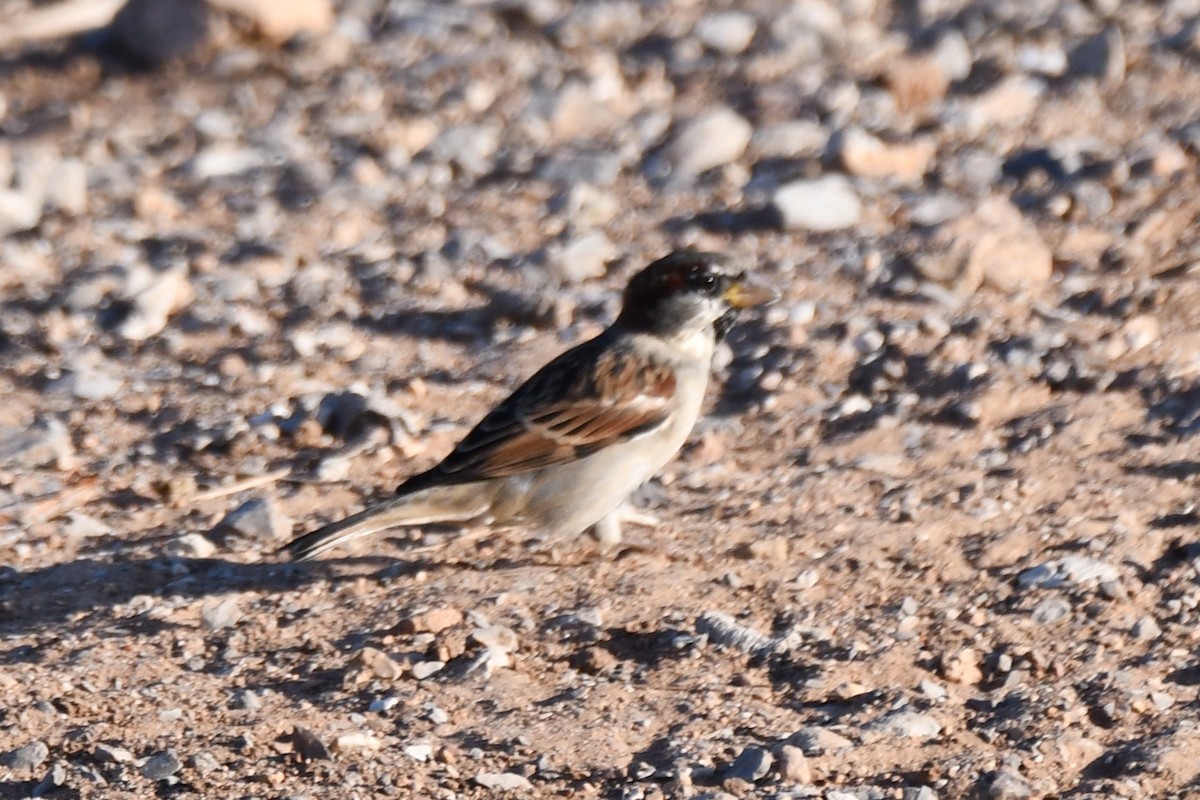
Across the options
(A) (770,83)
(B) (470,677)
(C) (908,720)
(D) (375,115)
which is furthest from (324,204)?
(C) (908,720)

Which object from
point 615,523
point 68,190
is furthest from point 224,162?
point 615,523

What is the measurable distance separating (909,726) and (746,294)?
2.70 metres

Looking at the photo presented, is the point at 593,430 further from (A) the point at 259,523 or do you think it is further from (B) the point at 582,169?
(B) the point at 582,169

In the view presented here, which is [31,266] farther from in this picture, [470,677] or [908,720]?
[908,720]

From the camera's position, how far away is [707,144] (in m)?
10.2

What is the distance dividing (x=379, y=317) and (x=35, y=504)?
6.76ft

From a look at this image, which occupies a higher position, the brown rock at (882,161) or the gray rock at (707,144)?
the gray rock at (707,144)

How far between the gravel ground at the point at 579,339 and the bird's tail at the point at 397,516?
0.20 metres

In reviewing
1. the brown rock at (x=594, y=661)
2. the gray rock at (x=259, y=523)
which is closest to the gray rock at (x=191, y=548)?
the gray rock at (x=259, y=523)

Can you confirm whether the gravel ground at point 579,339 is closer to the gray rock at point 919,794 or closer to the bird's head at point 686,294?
the gray rock at point 919,794

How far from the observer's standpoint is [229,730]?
589 cm

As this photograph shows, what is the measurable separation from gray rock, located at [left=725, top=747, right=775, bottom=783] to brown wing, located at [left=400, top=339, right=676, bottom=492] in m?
2.05

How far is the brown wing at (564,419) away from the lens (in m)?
7.32

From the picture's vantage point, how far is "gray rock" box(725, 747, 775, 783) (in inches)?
214
